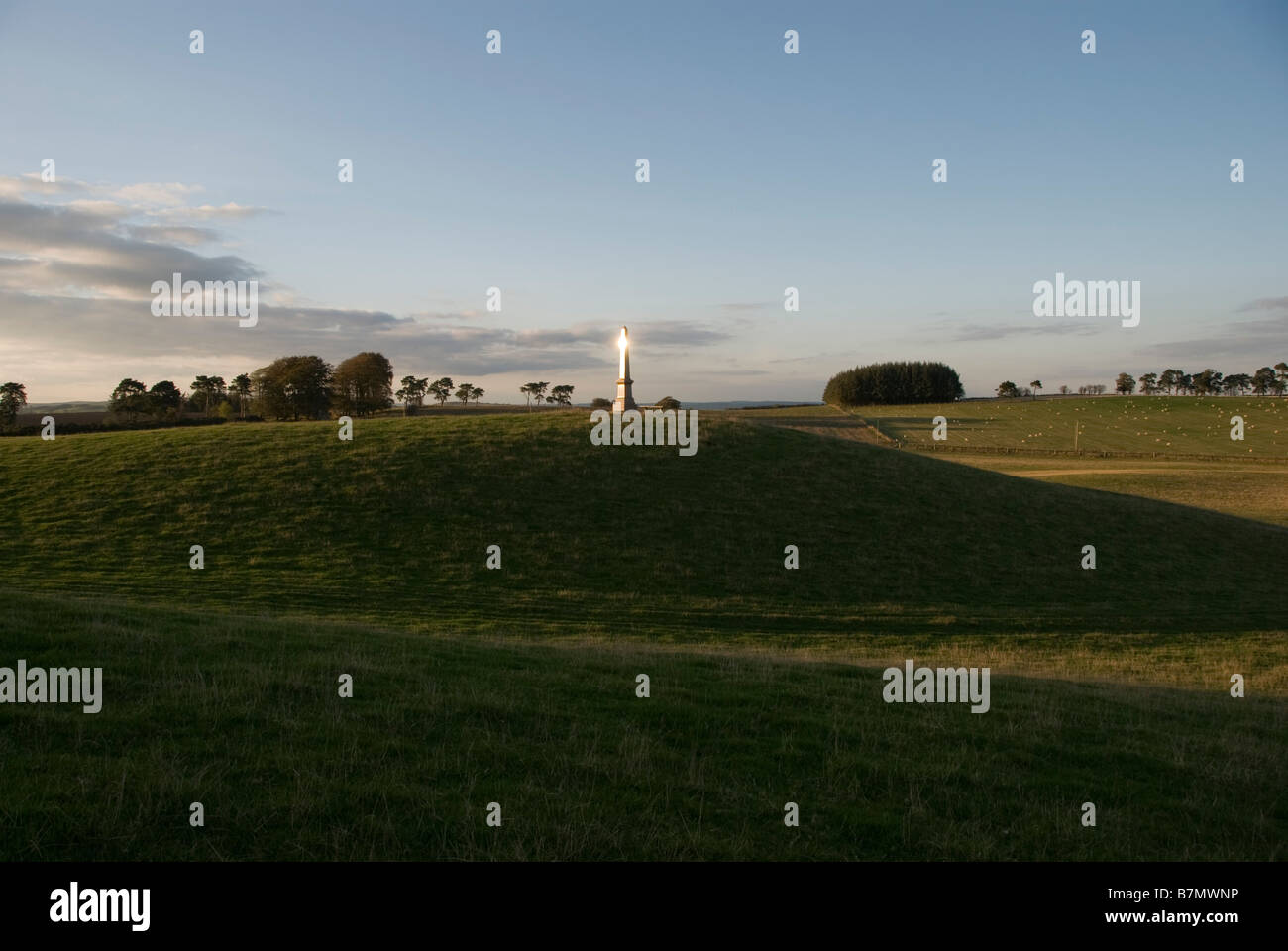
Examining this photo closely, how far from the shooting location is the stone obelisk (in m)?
49.3

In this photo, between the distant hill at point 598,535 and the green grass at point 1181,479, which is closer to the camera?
the distant hill at point 598,535

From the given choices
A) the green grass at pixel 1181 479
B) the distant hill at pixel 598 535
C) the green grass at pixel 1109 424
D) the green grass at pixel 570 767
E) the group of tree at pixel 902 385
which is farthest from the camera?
the group of tree at pixel 902 385

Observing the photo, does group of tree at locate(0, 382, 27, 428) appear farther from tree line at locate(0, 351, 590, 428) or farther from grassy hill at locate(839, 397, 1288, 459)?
grassy hill at locate(839, 397, 1288, 459)

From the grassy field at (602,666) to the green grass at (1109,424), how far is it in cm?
7141

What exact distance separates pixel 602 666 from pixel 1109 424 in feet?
455

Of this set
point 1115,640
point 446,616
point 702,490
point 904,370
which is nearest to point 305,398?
point 702,490

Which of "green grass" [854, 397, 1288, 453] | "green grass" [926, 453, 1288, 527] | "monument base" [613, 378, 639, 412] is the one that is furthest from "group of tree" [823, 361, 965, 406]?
"monument base" [613, 378, 639, 412]

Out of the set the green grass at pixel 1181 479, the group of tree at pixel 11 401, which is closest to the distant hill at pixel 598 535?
the green grass at pixel 1181 479

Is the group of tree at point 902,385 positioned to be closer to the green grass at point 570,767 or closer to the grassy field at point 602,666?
the grassy field at point 602,666

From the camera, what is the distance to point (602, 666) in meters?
14.4

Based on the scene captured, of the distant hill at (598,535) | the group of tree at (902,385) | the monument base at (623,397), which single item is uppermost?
the group of tree at (902,385)

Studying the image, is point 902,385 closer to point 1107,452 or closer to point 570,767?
point 1107,452

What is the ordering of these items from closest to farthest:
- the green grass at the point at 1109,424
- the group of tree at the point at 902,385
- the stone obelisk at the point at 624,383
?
the stone obelisk at the point at 624,383 → the green grass at the point at 1109,424 → the group of tree at the point at 902,385

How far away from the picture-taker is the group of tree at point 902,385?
188375mm
